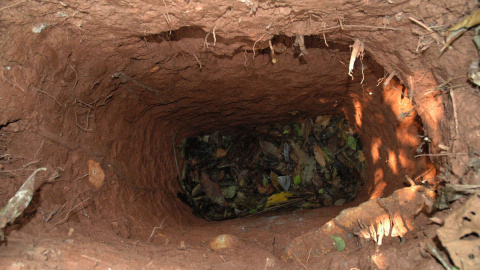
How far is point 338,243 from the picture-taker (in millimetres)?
2094

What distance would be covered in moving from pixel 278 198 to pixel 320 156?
0.88 metres

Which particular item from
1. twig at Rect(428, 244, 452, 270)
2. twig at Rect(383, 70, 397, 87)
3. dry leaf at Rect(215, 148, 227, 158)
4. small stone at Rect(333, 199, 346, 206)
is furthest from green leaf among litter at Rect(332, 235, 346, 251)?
dry leaf at Rect(215, 148, 227, 158)

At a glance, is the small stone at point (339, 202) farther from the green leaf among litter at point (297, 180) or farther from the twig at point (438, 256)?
the twig at point (438, 256)

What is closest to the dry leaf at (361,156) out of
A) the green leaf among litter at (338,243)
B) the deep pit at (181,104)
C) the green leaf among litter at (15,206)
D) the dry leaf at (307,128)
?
the deep pit at (181,104)

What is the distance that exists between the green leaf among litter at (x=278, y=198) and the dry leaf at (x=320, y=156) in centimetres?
65

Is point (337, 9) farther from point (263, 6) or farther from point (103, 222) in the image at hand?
point (103, 222)

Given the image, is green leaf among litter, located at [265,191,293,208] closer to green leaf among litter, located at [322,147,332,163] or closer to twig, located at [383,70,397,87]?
green leaf among litter, located at [322,147,332,163]

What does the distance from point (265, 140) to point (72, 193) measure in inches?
116

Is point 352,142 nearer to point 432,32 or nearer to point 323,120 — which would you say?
point 323,120

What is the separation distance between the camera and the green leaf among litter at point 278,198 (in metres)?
4.23

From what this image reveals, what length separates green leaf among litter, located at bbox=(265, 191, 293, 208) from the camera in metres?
4.23

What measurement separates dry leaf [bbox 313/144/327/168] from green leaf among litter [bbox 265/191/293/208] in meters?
0.65

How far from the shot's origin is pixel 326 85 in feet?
11.1

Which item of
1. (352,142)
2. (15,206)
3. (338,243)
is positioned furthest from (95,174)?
(352,142)
